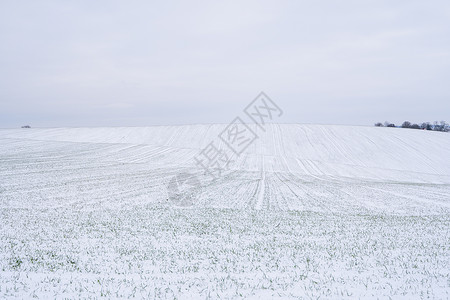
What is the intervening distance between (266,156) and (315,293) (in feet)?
152

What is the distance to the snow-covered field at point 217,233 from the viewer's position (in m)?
8.65

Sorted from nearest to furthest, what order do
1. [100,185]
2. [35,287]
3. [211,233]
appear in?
1. [35,287]
2. [211,233]
3. [100,185]

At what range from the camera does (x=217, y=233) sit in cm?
1456

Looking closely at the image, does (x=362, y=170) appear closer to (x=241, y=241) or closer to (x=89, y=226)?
(x=241, y=241)

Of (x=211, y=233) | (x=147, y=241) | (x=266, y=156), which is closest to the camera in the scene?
(x=147, y=241)

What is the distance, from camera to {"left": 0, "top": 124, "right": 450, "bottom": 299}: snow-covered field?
8648mm

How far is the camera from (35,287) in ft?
26.8

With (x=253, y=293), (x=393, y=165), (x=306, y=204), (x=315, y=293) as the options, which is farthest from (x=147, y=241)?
(x=393, y=165)

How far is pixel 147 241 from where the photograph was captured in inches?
506

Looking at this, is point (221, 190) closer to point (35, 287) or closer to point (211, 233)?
point (211, 233)

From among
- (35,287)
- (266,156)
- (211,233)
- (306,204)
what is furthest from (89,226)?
(266,156)

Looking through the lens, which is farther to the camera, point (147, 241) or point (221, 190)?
point (221, 190)

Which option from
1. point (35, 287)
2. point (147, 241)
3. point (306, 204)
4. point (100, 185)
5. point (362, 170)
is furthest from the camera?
point (362, 170)

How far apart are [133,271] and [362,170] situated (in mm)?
44095
